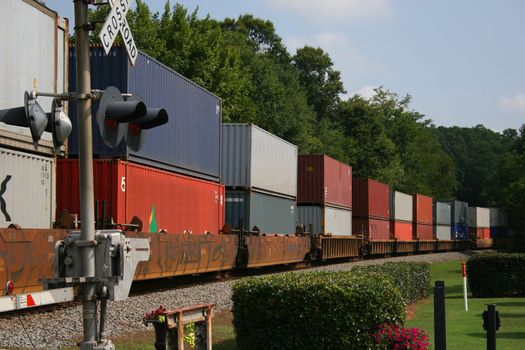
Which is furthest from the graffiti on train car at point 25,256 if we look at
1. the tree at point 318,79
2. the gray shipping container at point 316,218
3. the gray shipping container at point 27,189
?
the tree at point 318,79

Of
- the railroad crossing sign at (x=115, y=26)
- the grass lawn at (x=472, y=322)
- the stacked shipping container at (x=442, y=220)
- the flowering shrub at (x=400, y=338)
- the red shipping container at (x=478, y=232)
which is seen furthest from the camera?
the red shipping container at (x=478, y=232)

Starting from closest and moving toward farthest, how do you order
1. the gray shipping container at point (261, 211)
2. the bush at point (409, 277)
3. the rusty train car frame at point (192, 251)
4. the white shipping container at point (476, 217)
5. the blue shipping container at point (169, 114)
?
1. the rusty train car frame at point (192, 251)
2. the bush at point (409, 277)
3. the blue shipping container at point (169, 114)
4. the gray shipping container at point (261, 211)
5. the white shipping container at point (476, 217)

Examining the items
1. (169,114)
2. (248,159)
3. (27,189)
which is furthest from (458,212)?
(27,189)

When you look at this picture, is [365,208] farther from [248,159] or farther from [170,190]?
[170,190]

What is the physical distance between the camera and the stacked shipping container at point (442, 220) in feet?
232

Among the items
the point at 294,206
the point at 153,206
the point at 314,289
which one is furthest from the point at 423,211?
the point at 314,289

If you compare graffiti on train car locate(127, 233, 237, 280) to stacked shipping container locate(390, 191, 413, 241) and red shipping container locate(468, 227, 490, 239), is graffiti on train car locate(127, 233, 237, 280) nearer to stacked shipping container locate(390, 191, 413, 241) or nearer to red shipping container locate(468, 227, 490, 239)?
stacked shipping container locate(390, 191, 413, 241)

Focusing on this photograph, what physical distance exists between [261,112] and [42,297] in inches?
2644

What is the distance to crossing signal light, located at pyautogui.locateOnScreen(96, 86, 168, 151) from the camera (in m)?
6.41

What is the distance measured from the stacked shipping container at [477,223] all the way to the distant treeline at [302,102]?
9.12ft

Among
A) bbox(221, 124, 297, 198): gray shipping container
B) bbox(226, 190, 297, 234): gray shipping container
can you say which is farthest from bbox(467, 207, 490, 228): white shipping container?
bbox(221, 124, 297, 198): gray shipping container

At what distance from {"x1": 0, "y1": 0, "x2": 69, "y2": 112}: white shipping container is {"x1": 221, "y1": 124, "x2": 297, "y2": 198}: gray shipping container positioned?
1226 centimetres

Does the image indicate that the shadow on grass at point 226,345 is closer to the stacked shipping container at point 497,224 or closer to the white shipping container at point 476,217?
the white shipping container at point 476,217

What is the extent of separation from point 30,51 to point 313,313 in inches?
317
